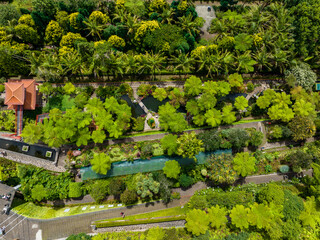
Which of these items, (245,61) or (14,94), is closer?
(14,94)

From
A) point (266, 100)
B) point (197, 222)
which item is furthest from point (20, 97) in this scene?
point (266, 100)

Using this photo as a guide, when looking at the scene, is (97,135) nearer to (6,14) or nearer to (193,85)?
(193,85)

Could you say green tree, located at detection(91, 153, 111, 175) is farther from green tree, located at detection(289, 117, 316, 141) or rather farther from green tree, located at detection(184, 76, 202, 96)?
green tree, located at detection(289, 117, 316, 141)

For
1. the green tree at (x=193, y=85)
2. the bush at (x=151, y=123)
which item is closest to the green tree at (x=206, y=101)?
the green tree at (x=193, y=85)

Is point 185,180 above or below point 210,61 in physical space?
below

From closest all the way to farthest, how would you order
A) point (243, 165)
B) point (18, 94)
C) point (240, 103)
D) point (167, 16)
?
point (18, 94) < point (243, 165) < point (240, 103) < point (167, 16)

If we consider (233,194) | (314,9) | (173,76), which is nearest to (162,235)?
(233,194)

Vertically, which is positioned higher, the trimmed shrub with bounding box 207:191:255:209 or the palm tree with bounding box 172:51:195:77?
the palm tree with bounding box 172:51:195:77

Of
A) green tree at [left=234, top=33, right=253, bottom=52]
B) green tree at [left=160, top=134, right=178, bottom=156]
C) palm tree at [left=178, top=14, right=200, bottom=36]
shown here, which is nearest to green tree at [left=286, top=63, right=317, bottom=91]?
green tree at [left=234, top=33, right=253, bottom=52]
